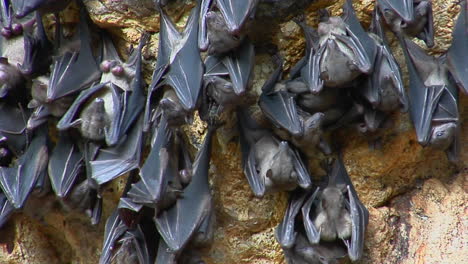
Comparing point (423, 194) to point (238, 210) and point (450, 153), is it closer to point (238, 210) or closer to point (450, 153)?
point (450, 153)

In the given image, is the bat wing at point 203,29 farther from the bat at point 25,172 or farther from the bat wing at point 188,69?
the bat at point 25,172

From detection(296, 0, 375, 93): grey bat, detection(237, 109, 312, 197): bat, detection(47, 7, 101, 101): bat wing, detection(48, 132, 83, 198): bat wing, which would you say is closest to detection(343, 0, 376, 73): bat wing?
detection(296, 0, 375, 93): grey bat

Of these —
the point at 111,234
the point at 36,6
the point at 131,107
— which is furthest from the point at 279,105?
the point at 36,6

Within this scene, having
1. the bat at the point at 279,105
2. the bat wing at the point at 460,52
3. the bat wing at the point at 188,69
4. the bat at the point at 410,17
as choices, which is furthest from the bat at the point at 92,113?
the bat wing at the point at 460,52

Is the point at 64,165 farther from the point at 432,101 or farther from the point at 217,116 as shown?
the point at 432,101

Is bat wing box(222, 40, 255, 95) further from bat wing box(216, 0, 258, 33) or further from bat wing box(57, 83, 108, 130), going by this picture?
bat wing box(57, 83, 108, 130)

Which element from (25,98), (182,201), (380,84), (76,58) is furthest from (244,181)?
(25,98)
